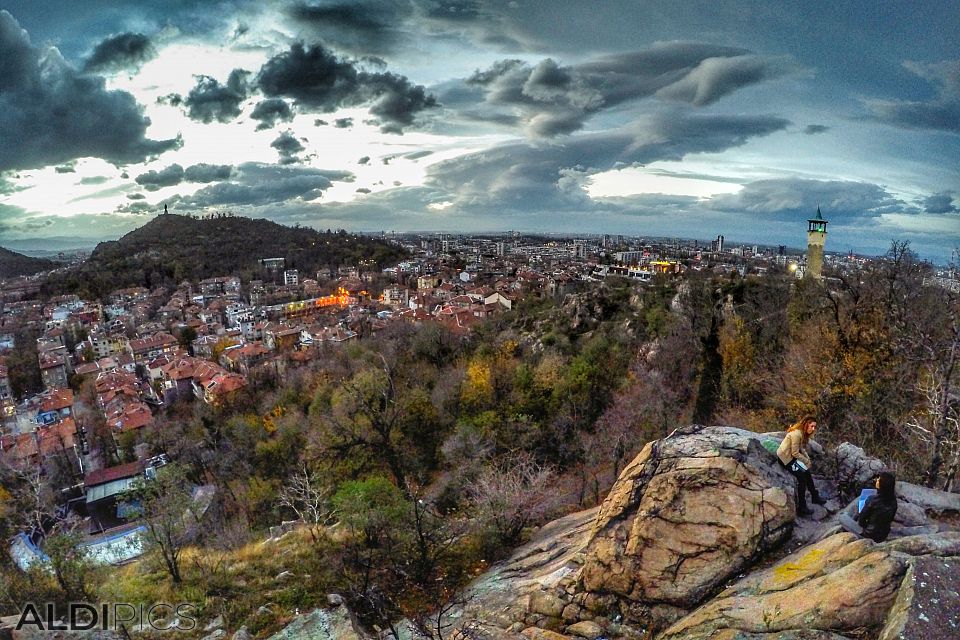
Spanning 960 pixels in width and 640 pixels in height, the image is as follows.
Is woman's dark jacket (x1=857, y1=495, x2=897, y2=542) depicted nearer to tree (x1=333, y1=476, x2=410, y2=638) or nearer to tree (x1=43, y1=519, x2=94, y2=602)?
tree (x1=333, y1=476, x2=410, y2=638)

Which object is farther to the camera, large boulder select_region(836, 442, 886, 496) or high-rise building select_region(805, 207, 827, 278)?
high-rise building select_region(805, 207, 827, 278)

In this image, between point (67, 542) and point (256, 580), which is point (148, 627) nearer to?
point (256, 580)

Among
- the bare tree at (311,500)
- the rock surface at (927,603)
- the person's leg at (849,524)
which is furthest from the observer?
the bare tree at (311,500)

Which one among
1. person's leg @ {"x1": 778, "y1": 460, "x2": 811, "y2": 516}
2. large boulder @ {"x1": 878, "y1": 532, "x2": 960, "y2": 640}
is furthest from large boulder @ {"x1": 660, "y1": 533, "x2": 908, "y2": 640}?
person's leg @ {"x1": 778, "y1": 460, "x2": 811, "y2": 516}

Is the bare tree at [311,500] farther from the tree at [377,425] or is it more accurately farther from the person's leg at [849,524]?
the person's leg at [849,524]

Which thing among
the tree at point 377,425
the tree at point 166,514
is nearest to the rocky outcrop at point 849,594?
the tree at point 166,514

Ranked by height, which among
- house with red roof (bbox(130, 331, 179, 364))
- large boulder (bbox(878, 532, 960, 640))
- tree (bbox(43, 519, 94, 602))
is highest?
large boulder (bbox(878, 532, 960, 640))

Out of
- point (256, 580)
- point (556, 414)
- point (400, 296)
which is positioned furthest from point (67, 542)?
point (400, 296)

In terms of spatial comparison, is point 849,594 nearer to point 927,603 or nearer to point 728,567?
point 927,603
